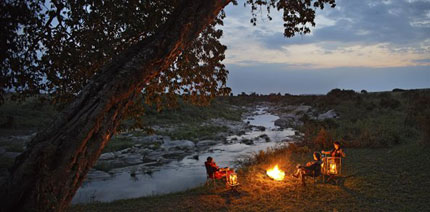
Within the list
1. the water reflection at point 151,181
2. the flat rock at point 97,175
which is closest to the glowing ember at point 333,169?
the water reflection at point 151,181

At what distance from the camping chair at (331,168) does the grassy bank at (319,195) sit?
0.31 meters

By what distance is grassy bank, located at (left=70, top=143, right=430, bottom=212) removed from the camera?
6.84 meters

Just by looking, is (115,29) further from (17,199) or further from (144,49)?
(17,199)

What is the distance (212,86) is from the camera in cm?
895

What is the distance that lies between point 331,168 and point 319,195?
1.53 meters

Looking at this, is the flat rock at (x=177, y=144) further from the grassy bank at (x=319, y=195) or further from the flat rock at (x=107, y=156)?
the grassy bank at (x=319, y=195)

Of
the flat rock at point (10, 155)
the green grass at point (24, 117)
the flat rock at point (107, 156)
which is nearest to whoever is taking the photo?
the flat rock at point (10, 155)

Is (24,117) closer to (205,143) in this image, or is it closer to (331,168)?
(205,143)

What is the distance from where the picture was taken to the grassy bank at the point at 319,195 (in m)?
6.84

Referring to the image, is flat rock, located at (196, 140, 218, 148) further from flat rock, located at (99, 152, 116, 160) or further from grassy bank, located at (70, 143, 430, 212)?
grassy bank, located at (70, 143, 430, 212)

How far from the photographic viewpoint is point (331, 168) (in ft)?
28.8

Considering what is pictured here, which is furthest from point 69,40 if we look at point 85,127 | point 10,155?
point 10,155

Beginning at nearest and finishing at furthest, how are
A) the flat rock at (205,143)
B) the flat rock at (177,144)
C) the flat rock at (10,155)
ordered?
the flat rock at (10,155) < the flat rock at (177,144) < the flat rock at (205,143)

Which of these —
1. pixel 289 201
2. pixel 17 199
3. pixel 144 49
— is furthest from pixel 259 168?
pixel 17 199
